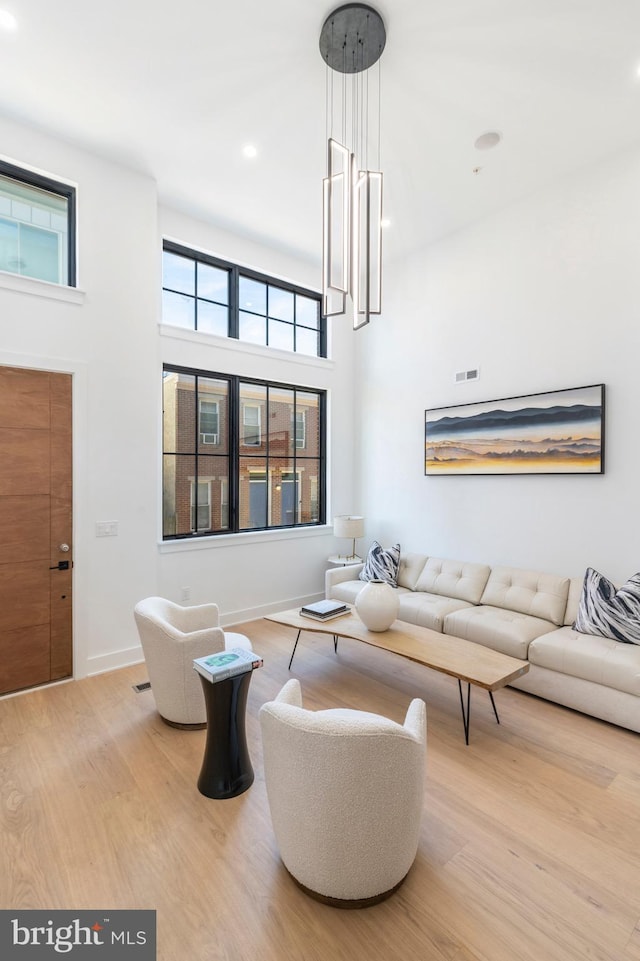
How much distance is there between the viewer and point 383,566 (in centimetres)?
455

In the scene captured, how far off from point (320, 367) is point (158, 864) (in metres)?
4.56

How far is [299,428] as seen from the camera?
17.1ft

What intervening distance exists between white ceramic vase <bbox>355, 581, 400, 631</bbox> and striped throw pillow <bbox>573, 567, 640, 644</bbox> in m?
1.39

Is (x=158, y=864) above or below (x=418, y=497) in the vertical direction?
below

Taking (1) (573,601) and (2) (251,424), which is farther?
(2) (251,424)

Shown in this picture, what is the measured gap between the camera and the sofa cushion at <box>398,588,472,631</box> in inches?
143

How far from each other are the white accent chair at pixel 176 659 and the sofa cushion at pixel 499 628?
172 cm

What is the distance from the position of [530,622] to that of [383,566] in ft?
5.05

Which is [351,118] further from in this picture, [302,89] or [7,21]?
[7,21]

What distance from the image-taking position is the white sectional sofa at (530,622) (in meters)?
2.72

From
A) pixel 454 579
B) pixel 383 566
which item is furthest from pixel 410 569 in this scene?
pixel 454 579

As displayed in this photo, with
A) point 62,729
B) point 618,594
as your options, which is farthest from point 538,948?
point 62,729

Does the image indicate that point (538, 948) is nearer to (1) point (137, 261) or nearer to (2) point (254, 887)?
(2) point (254, 887)

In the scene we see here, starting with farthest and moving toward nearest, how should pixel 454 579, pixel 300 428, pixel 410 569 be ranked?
1. pixel 300 428
2. pixel 410 569
3. pixel 454 579
